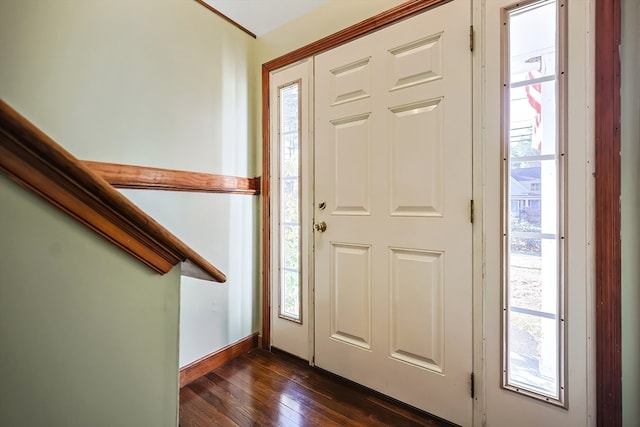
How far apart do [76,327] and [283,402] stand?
125 cm

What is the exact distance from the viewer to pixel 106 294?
57 centimetres

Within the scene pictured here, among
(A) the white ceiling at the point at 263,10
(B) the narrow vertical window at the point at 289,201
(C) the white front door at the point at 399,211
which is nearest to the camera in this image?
(C) the white front door at the point at 399,211

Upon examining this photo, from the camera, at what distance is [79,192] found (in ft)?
1.67

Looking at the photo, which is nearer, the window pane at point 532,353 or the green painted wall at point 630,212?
the green painted wall at point 630,212

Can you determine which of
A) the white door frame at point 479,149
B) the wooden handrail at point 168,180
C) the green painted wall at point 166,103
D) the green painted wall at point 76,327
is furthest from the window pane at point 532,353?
the wooden handrail at point 168,180

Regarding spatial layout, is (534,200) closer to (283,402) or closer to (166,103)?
(283,402)

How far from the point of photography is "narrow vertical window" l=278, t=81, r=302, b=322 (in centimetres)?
190

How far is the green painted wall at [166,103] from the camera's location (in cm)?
118

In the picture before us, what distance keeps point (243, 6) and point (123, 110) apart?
1024mm

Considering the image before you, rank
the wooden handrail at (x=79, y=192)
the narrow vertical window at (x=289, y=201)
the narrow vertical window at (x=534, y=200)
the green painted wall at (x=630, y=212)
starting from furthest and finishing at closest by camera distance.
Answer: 1. the narrow vertical window at (x=289, y=201)
2. the narrow vertical window at (x=534, y=200)
3. the green painted wall at (x=630, y=212)
4. the wooden handrail at (x=79, y=192)

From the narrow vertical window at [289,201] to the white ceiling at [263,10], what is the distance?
0.43 metres

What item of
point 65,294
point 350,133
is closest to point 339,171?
point 350,133

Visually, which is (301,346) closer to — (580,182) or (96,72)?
(580,182)

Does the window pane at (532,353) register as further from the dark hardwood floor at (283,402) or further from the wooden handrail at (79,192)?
the wooden handrail at (79,192)
